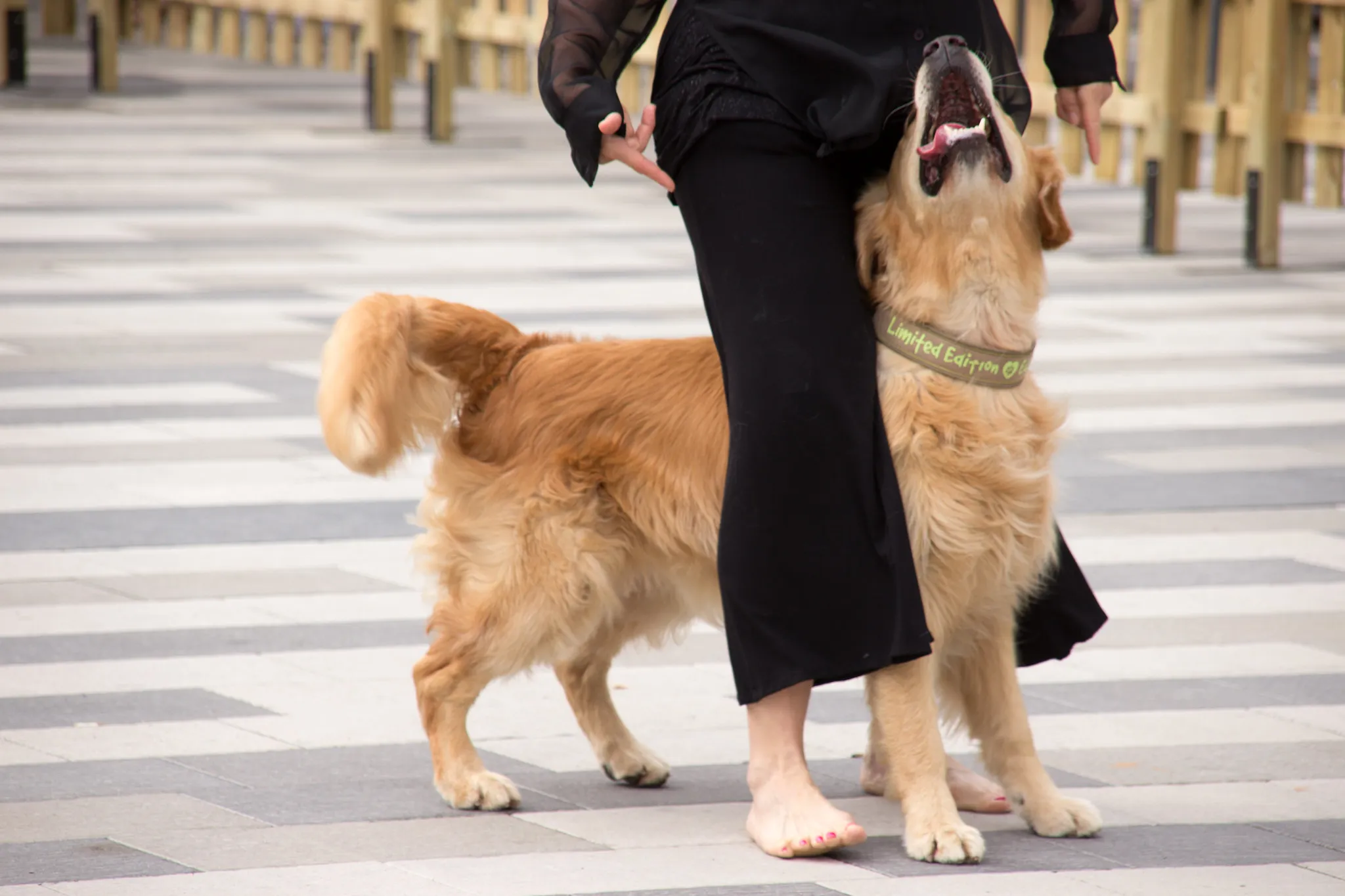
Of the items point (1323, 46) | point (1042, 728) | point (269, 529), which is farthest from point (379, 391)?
point (1323, 46)

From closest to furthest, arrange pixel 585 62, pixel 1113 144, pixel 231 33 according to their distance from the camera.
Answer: pixel 585 62 < pixel 1113 144 < pixel 231 33

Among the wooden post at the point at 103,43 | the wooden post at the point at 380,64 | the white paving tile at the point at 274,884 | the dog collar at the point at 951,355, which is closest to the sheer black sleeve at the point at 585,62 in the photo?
the dog collar at the point at 951,355

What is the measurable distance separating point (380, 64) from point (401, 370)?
14.6 m

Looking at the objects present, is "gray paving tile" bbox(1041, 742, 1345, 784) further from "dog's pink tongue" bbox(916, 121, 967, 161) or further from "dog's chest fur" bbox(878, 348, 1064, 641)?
"dog's pink tongue" bbox(916, 121, 967, 161)

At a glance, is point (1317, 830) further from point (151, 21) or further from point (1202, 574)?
point (151, 21)

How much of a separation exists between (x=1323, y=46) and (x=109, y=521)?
8.54 metres

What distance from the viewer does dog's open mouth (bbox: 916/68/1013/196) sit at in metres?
3.89

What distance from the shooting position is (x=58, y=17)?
95.6ft

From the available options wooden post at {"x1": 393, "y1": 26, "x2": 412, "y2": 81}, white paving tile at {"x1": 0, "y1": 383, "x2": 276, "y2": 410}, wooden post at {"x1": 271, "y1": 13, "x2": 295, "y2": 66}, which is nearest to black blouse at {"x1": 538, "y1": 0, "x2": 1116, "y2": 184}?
white paving tile at {"x1": 0, "y1": 383, "x2": 276, "y2": 410}

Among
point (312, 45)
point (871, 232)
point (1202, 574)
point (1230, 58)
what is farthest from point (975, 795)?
point (312, 45)

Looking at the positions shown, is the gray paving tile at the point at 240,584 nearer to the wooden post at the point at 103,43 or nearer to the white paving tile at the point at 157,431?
the white paving tile at the point at 157,431

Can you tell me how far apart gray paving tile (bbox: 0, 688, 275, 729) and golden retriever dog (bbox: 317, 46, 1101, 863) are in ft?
2.45

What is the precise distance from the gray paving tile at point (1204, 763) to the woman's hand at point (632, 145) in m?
1.63

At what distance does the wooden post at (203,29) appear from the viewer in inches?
1063
